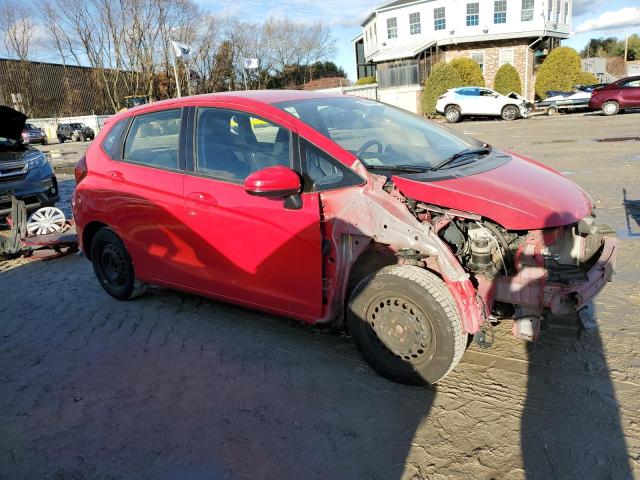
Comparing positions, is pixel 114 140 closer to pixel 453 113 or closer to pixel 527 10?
pixel 453 113

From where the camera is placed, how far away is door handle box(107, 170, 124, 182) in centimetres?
440

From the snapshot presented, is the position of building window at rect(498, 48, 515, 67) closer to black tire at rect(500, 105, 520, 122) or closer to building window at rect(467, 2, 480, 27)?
building window at rect(467, 2, 480, 27)

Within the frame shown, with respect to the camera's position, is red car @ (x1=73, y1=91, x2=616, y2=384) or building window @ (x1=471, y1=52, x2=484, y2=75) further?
building window @ (x1=471, y1=52, x2=484, y2=75)

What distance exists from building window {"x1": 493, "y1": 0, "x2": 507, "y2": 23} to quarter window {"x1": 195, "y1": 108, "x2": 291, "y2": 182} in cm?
3684

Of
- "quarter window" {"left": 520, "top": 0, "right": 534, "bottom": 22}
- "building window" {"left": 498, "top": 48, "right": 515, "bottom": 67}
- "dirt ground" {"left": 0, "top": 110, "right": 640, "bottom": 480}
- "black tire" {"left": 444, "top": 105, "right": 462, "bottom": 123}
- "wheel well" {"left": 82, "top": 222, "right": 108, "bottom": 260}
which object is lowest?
"dirt ground" {"left": 0, "top": 110, "right": 640, "bottom": 480}

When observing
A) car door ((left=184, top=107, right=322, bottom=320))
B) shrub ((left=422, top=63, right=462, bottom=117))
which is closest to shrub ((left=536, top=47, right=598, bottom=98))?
shrub ((left=422, top=63, right=462, bottom=117))

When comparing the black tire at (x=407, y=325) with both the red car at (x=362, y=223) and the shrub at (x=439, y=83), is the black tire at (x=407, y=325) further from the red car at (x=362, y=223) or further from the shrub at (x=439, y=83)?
the shrub at (x=439, y=83)

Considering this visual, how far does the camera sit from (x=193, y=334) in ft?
13.4

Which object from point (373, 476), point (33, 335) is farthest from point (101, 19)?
point (373, 476)

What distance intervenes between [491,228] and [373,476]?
4.96ft

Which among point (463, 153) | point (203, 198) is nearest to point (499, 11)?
point (463, 153)

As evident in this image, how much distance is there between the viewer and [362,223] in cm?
312

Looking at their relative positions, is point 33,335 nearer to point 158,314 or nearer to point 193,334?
point 158,314

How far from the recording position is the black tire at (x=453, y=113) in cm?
2619
